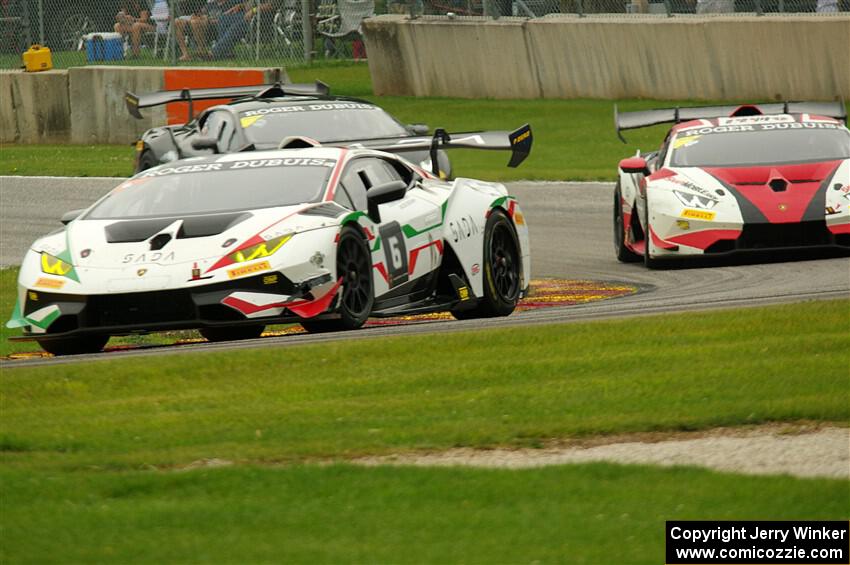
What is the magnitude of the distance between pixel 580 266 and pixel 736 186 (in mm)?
2015

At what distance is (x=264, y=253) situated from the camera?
10922 millimetres

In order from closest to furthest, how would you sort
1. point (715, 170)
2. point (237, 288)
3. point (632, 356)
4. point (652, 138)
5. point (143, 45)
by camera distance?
point (632, 356)
point (237, 288)
point (715, 170)
point (652, 138)
point (143, 45)

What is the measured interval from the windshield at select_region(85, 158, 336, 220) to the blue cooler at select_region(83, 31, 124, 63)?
19484 millimetres

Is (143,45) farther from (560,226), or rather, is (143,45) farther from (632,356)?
(632,356)

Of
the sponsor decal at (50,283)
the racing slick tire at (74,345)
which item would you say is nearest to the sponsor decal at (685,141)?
the racing slick tire at (74,345)

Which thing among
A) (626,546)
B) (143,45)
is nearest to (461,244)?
(626,546)

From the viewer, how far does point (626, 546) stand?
5.84 metres

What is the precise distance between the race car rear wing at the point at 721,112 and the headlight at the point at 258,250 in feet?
22.1

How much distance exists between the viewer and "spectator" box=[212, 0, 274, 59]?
30625 mm

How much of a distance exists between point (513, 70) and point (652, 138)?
18.4 feet

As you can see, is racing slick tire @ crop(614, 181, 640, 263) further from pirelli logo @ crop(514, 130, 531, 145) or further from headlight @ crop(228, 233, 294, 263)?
headlight @ crop(228, 233, 294, 263)

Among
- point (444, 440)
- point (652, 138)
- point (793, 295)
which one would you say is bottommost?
point (652, 138)

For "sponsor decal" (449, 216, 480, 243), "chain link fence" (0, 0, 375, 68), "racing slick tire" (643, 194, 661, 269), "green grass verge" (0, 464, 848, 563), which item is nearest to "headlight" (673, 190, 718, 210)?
"racing slick tire" (643, 194, 661, 269)

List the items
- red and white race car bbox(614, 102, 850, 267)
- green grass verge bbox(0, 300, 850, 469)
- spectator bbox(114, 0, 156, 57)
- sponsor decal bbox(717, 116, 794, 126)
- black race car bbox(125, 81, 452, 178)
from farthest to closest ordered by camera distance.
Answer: spectator bbox(114, 0, 156, 57)
black race car bbox(125, 81, 452, 178)
sponsor decal bbox(717, 116, 794, 126)
red and white race car bbox(614, 102, 850, 267)
green grass verge bbox(0, 300, 850, 469)
